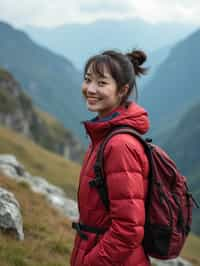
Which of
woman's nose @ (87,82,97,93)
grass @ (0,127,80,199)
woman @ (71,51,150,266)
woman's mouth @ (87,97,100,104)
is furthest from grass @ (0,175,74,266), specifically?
grass @ (0,127,80,199)

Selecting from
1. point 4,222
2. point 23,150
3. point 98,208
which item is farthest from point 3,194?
point 23,150

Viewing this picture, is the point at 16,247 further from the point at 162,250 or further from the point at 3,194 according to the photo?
the point at 162,250

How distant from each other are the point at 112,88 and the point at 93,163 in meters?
0.96

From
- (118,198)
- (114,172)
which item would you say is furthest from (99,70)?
(118,198)

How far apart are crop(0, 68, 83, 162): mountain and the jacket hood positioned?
12895 cm

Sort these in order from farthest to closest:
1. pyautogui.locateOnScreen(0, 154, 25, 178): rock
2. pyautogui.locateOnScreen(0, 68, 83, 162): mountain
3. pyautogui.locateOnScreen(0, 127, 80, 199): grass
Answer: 1. pyautogui.locateOnScreen(0, 68, 83, 162): mountain
2. pyautogui.locateOnScreen(0, 127, 80, 199): grass
3. pyautogui.locateOnScreen(0, 154, 25, 178): rock

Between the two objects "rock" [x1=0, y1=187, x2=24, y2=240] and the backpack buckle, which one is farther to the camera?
"rock" [x1=0, y1=187, x2=24, y2=240]

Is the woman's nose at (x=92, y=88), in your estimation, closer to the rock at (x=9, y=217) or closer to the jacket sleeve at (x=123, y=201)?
the jacket sleeve at (x=123, y=201)

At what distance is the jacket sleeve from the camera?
16.2ft

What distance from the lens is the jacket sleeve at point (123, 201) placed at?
495 cm

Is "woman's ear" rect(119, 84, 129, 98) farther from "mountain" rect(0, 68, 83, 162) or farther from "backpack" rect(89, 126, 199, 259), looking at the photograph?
"mountain" rect(0, 68, 83, 162)

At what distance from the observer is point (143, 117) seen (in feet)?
18.1

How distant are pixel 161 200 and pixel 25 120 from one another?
488ft

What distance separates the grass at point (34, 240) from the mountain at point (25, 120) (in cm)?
11917
